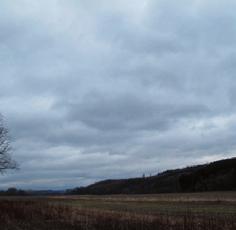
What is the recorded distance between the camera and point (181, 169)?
182750mm

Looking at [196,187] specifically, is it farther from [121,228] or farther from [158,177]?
[121,228]

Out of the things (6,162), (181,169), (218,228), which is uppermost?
(181,169)

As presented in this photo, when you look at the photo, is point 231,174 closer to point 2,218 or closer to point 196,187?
point 196,187

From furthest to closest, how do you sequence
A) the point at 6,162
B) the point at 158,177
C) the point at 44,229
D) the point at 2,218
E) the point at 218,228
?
the point at 158,177 → the point at 6,162 → the point at 2,218 → the point at 44,229 → the point at 218,228

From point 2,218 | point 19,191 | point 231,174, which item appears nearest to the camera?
point 2,218

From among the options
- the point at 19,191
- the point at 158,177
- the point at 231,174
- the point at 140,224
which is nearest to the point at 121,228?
the point at 140,224

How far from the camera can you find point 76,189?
165000 millimetres

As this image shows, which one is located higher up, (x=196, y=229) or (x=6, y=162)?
(x=6, y=162)

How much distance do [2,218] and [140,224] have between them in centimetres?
809

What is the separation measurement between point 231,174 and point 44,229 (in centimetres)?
10121

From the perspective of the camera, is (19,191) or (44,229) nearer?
(44,229)

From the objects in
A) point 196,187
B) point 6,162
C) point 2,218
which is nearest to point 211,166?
point 196,187

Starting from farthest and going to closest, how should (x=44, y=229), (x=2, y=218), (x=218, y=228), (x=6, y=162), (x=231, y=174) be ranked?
(x=231, y=174) < (x=6, y=162) < (x=2, y=218) < (x=44, y=229) < (x=218, y=228)

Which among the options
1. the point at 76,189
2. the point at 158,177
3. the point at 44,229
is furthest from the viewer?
the point at 158,177
